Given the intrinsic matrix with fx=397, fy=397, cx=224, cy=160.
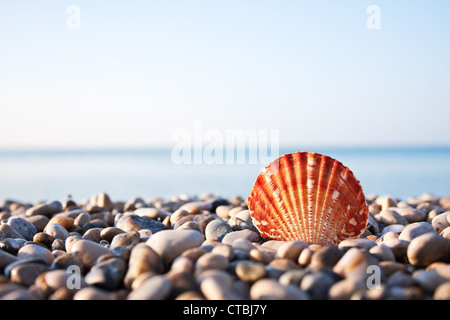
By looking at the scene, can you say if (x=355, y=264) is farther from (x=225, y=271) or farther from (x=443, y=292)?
(x=225, y=271)

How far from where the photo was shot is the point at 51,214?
4.70 metres

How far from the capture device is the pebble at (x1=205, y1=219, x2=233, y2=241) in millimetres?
3162

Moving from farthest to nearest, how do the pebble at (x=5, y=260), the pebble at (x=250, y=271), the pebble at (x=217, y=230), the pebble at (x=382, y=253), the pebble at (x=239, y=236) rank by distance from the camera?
the pebble at (x=217, y=230)
the pebble at (x=239, y=236)
the pebble at (x=5, y=260)
the pebble at (x=382, y=253)
the pebble at (x=250, y=271)

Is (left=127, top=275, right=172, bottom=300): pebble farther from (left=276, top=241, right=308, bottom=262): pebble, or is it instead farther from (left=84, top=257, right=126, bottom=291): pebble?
(left=276, top=241, right=308, bottom=262): pebble

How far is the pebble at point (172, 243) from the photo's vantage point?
2.29 metres

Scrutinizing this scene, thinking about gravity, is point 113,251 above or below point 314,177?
below

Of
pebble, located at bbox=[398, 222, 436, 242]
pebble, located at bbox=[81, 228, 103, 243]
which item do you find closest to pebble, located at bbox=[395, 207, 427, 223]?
pebble, located at bbox=[398, 222, 436, 242]

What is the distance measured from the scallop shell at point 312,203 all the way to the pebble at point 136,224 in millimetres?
968

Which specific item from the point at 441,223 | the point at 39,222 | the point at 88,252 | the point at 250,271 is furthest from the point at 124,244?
the point at 441,223

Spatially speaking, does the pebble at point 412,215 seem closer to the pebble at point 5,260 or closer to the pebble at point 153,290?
the pebble at point 153,290

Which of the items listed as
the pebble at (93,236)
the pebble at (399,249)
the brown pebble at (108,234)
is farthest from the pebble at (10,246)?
the pebble at (399,249)
